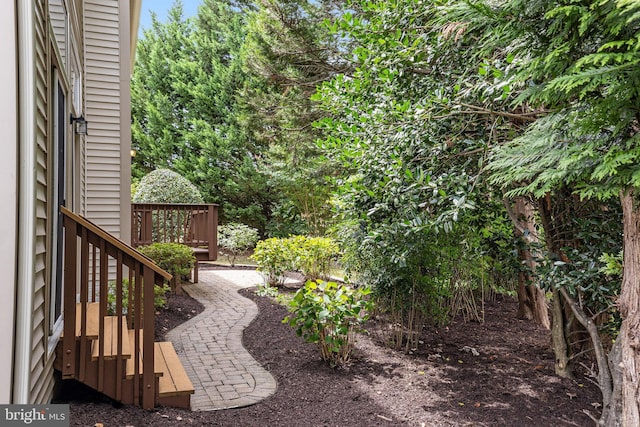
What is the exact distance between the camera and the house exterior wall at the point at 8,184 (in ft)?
5.67

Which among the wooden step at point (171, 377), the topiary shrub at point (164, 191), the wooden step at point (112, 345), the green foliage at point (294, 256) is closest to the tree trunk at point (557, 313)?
the wooden step at point (171, 377)

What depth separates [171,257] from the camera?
7.15m

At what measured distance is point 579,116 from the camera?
7.30 ft

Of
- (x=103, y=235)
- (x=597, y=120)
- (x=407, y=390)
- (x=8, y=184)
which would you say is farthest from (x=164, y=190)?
(x=597, y=120)

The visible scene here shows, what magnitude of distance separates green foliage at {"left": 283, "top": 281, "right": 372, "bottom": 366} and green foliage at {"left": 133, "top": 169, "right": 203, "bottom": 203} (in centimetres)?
769

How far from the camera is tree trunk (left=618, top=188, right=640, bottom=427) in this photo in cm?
248

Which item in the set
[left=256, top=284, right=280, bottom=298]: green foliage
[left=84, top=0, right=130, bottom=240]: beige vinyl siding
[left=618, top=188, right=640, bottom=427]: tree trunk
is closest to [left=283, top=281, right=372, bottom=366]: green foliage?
[left=618, top=188, right=640, bottom=427]: tree trunk

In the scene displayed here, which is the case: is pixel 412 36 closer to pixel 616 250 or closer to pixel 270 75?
pixel 616 250

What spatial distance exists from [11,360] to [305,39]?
9.69 meters

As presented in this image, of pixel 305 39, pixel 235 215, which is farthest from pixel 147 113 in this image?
pixel 305 39

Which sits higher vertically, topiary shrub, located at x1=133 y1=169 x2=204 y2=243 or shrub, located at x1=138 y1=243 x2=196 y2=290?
topiary shrub, located at x1=133 y1=169 x2=204 y2=243

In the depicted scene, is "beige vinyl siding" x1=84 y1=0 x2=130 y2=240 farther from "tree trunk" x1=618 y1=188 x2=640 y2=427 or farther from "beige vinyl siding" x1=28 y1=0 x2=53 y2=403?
"tree trunk" x1=618 y1=188 x2=640 y2=427

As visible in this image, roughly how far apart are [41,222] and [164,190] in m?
9.16

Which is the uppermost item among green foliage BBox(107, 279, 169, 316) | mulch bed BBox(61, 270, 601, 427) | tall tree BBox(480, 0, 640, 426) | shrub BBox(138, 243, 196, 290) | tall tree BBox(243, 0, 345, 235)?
tall tree BBox(243, 0, 345, 235)
